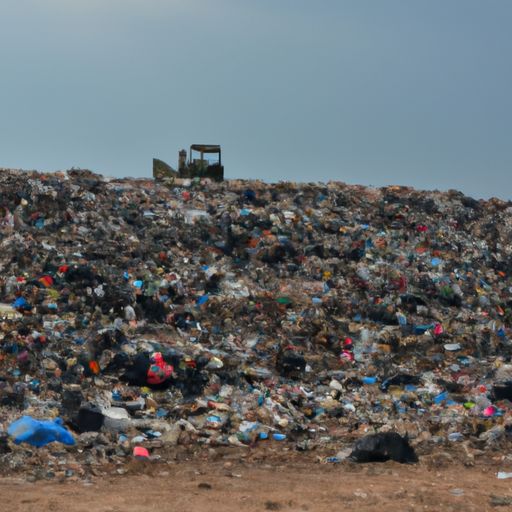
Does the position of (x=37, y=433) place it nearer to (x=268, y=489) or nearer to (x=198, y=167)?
(x=268, y=489)

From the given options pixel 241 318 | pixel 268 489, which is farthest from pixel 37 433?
pixel 241 318

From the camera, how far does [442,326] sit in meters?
11.1

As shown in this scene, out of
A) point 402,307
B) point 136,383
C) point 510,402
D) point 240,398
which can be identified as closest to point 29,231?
point 136,383

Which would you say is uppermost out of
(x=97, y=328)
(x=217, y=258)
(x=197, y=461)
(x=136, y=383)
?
(x=217, y=258)

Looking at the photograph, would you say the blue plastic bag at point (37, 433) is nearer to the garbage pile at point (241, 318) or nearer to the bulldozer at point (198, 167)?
the garbage pile at point (241, 318)

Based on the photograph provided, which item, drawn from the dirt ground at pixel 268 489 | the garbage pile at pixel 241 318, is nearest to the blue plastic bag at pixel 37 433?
the garbage pile at pixel 241 318

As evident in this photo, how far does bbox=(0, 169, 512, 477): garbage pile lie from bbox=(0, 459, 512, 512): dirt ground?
1.53ft

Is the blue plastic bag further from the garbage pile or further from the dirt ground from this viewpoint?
the dirt ground

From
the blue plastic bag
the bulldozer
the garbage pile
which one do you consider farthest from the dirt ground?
the bulldozer

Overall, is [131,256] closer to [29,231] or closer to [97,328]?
[29,231]

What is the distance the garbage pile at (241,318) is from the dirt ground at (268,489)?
1.53ft

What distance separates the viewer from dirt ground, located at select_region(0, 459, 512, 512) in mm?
5418

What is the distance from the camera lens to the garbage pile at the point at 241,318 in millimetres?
7410

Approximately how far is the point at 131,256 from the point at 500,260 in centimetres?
887
